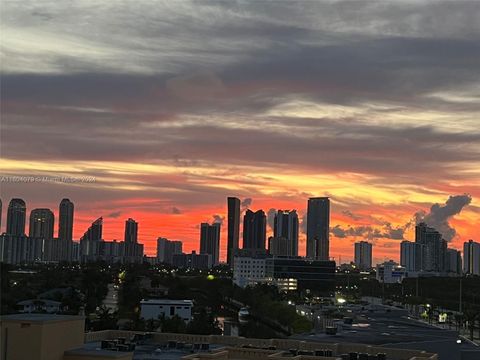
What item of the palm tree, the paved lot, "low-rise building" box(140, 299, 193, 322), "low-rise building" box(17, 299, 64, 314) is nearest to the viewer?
the paved lot

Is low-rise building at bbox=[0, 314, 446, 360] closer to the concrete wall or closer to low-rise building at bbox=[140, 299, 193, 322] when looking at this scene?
the concrete wall

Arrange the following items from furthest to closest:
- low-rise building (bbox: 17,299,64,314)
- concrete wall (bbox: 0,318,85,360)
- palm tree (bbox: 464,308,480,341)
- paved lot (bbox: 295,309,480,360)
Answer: palm tree (bbox: 464,308,480,341) → low-rise building (bbox: 17,299,64,314) → paved lot (bbox: 295,309,480,360) → concrete wall (bbox: 0,318,85,360)

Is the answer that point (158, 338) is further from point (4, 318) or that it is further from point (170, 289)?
point (170, 289)

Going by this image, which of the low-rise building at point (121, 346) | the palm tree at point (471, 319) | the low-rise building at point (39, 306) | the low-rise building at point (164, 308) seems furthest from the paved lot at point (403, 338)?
the low-rise building at point (39, 306)

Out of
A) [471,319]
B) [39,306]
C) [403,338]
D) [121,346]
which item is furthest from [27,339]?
[471,319]

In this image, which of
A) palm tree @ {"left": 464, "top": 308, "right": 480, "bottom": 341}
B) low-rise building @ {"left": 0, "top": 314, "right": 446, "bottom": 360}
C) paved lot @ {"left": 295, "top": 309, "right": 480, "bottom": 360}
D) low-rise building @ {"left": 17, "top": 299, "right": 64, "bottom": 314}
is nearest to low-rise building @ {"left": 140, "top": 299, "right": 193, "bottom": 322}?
low-rise building @ {"left": 17, "top": 299, "right": 64, "bottom": 314}

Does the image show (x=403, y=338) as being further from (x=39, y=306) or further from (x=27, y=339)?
(x=39, y=306)

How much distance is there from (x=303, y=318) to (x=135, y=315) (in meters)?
21.0

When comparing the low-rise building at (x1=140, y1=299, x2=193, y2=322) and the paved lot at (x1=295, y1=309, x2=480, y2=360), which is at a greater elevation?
the paved lot at (x1=295, y1=309, x2=480, y2=360)

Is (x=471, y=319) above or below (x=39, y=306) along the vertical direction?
below

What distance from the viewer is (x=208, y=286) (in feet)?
454

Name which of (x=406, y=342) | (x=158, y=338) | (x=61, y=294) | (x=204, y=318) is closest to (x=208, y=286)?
(x=61, y=294)

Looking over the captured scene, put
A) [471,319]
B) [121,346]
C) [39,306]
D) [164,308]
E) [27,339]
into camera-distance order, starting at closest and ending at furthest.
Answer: [27,339], [121,346], [39,306], [164,308], [471,319]

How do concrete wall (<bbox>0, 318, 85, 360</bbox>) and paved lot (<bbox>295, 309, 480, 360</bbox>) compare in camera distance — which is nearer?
concrete wall (<bbox>0, 318, 85, 360</bbox>)
